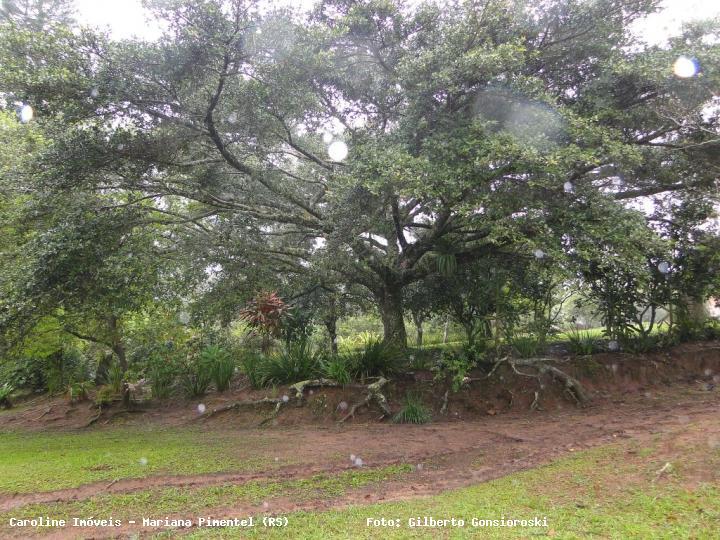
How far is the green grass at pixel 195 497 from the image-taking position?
382cm

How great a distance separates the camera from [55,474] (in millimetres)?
4867

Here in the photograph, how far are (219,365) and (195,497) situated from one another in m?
4.35

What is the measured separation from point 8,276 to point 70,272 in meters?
0.73

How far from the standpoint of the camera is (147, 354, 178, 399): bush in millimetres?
8305

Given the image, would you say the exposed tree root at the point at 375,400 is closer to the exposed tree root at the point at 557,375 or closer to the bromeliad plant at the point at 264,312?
the bromeliad plant at the point at 264,312

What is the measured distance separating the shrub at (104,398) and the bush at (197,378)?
1.22 m

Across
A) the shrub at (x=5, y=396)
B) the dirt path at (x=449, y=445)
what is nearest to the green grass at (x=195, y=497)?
the dirt path at (x=449, y=445)

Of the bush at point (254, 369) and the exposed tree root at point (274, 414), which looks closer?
the exposed tree root at point (274, 414)

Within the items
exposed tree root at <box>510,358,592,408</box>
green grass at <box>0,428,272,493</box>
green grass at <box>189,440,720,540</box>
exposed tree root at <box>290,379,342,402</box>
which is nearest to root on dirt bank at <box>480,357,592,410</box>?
exposed tree root at <box>510,358,592,408</box>

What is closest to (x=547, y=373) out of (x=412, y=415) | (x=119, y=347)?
(x=412, y=415)

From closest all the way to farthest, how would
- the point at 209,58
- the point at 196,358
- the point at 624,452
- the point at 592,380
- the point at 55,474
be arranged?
1. the point at 624,452
2. the point at 55,474
3. the point at 209,58
4. the point at 592,380
5. the point at 196,358

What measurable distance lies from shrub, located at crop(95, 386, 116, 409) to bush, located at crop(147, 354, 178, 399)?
0.71m

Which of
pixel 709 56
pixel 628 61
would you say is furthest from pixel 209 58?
pixel 709 56

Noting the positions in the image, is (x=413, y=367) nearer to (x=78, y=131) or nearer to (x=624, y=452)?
(x=624, y=452)
